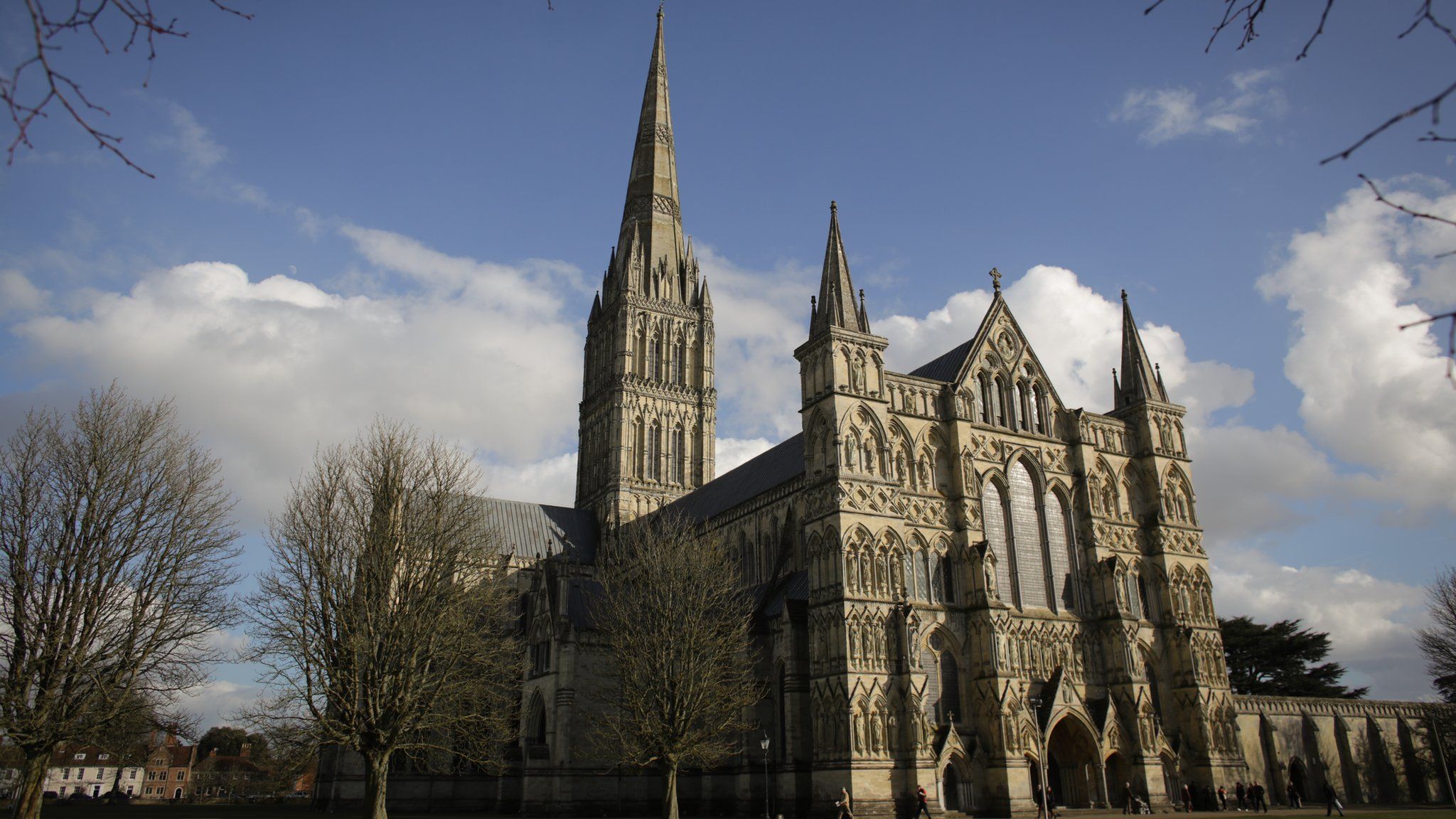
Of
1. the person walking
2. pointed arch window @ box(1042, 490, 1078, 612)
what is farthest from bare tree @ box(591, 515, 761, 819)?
pointed arch window @ box(1042, 490, 1078, 612)

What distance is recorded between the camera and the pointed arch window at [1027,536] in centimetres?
3512

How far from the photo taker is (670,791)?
92.8 ft

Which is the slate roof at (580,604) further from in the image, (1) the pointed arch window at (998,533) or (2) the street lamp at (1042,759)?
(2) the street lamp at (1042,759)

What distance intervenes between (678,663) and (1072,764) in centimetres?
1458

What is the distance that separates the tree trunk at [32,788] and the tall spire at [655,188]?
154 feet

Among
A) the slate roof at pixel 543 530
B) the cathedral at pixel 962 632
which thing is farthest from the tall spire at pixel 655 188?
the cathedral at pixel 962 632

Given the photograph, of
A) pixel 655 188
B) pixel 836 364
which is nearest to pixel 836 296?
pixel 836 364

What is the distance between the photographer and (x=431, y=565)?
26.0 metres

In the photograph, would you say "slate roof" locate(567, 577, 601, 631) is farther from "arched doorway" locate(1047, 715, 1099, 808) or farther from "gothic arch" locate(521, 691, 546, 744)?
"arched doorway" locate(1047, 715, 1099, 808)

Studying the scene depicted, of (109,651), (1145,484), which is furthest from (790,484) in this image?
(109,651)

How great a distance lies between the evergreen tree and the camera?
54906 mm

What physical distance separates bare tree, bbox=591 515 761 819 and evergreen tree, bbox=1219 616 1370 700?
124 ft

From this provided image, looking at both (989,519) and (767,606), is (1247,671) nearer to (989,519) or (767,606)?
(989,519)

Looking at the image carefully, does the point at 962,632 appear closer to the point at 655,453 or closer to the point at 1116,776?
the point at 1116,776
